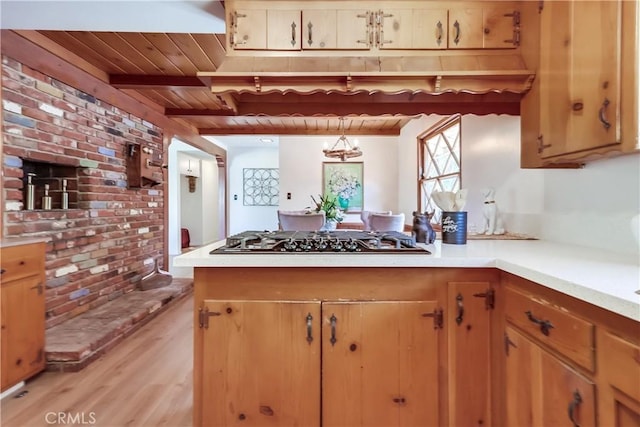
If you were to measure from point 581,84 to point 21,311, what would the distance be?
2.88 meters

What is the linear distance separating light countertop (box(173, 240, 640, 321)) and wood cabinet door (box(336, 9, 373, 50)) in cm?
100

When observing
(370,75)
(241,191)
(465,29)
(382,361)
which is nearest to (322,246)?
(382,361)

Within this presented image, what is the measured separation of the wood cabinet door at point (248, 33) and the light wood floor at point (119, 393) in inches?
73.7

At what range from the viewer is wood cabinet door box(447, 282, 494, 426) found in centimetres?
125

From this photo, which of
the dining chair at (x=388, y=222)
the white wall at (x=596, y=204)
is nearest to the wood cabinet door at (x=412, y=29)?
the white wall at (x=596, y=204)

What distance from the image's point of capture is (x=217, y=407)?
1269 millimetres

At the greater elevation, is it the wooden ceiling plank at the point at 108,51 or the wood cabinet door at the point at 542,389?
the wooden ceiling plank at the point at 108,51

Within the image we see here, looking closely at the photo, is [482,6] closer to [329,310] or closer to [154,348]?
[329,310]

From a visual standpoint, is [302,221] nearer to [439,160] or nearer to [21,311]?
[439,160]

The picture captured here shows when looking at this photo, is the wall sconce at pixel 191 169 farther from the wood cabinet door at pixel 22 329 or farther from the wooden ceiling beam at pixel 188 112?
the wood cabinet door at pixel 22 329

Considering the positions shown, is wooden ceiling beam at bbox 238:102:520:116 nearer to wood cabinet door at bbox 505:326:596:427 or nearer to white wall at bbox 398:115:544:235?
white wall at bbox 398:115:544:235

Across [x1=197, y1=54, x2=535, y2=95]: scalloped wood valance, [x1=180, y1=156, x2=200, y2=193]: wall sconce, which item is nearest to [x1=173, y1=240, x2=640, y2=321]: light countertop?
[x1=197, y1=54, x2=535, y2=95]: scalloped wood valance

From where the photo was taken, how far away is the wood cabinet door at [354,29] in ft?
4.94

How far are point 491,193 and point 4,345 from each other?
282cm
